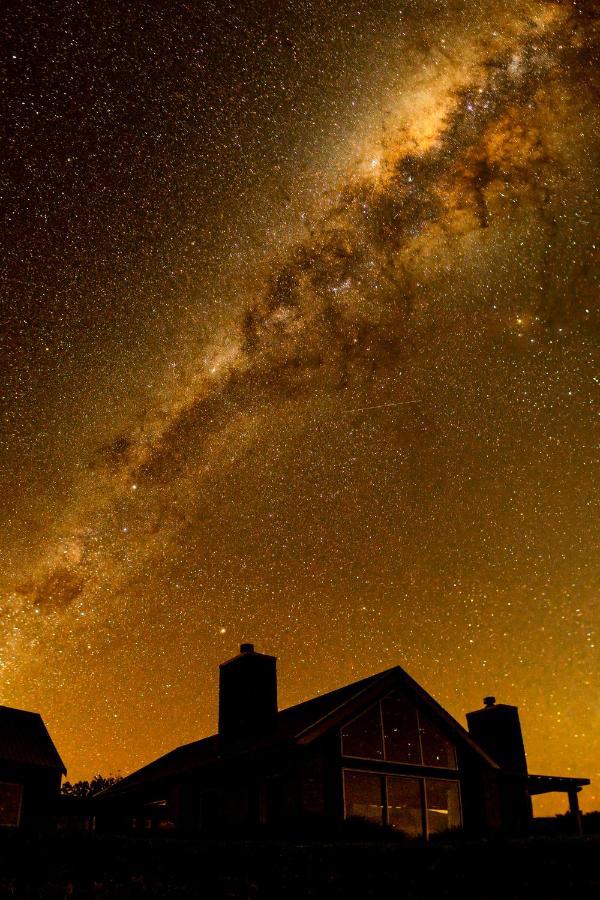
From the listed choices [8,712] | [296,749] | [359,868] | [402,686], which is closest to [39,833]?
[359,868]

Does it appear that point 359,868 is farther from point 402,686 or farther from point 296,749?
point 402,686

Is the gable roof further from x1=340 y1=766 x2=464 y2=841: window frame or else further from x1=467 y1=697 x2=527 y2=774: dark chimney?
x1=467 y1=697 x2=527 y2=774: dark chimney

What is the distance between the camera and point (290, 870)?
8.16 metres

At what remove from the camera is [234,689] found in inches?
872

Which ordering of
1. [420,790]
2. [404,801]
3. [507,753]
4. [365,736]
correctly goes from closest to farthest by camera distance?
[365,736]
[404,801]
[420,790]
[507,753]

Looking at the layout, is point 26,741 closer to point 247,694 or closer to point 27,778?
point 27,778

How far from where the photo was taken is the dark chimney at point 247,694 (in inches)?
848

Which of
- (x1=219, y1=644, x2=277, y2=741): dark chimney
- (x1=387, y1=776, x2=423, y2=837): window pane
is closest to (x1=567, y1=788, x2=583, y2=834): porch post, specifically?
(x1=387, y1=776, x2=423, y2=837): window pane

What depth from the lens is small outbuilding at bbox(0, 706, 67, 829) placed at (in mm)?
21203

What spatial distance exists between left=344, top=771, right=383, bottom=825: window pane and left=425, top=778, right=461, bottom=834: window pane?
175cm

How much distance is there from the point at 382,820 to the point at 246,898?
1205cm

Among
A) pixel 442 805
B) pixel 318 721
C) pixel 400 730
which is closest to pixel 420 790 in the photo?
pixel 442 805

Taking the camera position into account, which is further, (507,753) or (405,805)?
(507,753)

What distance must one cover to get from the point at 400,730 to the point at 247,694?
4.79m
